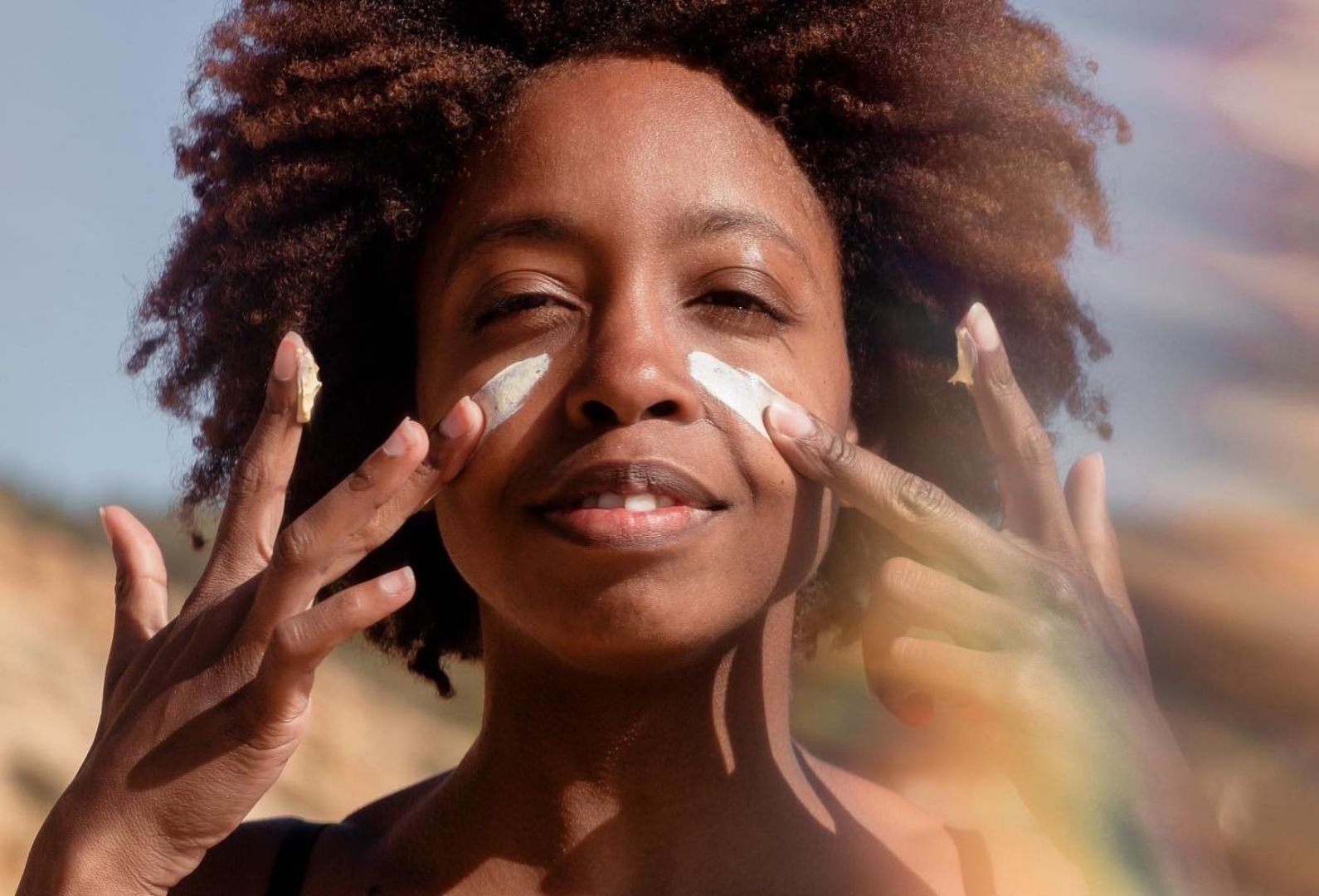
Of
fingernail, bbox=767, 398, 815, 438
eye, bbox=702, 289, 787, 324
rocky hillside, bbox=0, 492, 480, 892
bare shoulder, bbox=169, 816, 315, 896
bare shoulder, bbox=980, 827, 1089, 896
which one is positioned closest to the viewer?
fingernail, bbox=767, 398, 815, 438

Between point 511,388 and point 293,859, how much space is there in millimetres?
1151

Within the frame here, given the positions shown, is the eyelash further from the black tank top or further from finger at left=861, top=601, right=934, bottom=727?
the black tank top

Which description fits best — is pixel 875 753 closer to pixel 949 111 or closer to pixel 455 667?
pixel 949 111

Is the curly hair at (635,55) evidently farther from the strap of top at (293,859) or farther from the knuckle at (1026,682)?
the knuckle at (1026,682)

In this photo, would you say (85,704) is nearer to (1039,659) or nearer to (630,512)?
(630,512)

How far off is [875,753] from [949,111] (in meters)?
2.88

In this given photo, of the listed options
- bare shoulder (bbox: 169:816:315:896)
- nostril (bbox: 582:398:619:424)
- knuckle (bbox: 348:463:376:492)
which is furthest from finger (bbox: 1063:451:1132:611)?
bare shoulder (bbox: 169:816:315:896)

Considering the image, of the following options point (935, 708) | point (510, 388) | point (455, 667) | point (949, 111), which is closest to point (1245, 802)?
point (935, 708)

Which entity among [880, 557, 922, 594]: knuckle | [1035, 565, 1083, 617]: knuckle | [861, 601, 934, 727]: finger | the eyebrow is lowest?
[861, 601, 934, 727]: finger

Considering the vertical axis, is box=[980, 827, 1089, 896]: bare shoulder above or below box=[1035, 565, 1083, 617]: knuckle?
below

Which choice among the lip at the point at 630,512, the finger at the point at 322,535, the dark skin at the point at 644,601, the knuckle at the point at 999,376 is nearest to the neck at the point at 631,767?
the dark skin at the point at 644,601

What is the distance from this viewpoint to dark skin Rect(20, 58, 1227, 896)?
7.82 ft

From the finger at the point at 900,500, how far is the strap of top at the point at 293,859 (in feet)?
4.30

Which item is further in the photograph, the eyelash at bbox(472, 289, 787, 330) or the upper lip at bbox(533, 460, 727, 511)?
the eyelash at bbox(472, 289, 787, 330)
